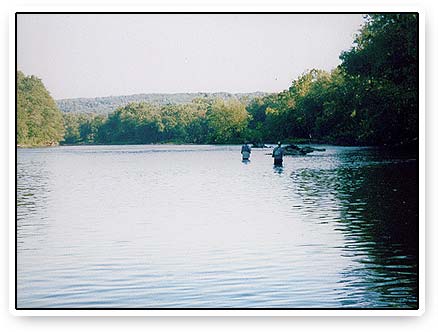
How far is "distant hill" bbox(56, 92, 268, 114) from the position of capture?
20.6 feet

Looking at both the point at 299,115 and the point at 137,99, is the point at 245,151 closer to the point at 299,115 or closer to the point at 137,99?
the point at 299,115

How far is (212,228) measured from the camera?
239 inches

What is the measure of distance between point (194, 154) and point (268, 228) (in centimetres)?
92

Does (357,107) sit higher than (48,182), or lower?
higher

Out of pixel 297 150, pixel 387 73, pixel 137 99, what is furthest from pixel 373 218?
pixel 137 99

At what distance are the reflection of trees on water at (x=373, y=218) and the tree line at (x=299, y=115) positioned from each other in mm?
333

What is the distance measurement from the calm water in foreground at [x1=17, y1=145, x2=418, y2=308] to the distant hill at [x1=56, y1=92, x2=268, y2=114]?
0.30 meters

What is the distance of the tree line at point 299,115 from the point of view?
628cm

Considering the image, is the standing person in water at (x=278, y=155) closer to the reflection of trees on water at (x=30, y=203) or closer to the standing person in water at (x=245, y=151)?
the standing person in water at (x=245, y=151)

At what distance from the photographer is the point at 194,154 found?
21.8 ft

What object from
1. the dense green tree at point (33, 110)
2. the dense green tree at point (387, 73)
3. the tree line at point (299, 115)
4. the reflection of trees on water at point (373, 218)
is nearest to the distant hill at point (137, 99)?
the tree line at point (299, 115)

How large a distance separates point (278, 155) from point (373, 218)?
85 cm
